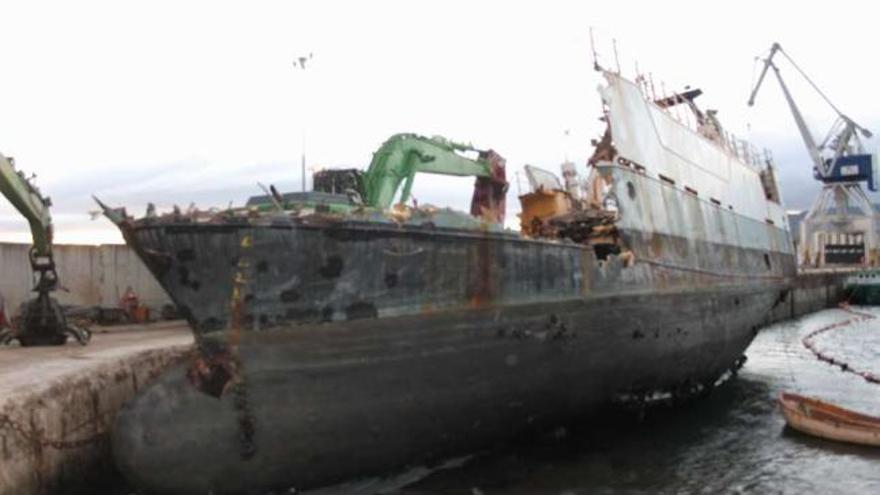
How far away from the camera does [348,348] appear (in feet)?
28.5

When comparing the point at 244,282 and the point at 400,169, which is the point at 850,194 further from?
the point at 244,282

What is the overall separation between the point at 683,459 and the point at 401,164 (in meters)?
6.68

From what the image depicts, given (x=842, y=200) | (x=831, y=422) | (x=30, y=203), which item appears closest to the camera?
(x=831, y=422)

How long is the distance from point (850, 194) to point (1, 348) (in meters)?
75.8

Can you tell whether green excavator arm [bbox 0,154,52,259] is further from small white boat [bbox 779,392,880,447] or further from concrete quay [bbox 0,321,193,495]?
small white boat [bbox 779,392,880,447]

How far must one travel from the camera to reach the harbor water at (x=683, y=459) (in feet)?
31.5

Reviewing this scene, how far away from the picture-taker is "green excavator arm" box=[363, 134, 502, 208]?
13.6 meters

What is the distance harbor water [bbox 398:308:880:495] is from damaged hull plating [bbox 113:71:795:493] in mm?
484

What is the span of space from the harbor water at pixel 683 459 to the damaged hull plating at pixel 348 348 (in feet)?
1.59

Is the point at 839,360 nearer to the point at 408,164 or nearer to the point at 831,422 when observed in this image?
the point at 831,422

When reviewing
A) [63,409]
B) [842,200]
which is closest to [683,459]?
[63,409]

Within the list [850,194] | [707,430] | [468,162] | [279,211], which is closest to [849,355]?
[707,430]

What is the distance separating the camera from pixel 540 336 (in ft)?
33.8

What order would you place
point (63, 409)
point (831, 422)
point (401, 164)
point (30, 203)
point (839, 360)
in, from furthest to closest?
point (839, 360) → point (30, 203) → point (401, 164) → point (831, 422) → point (63, 409)
